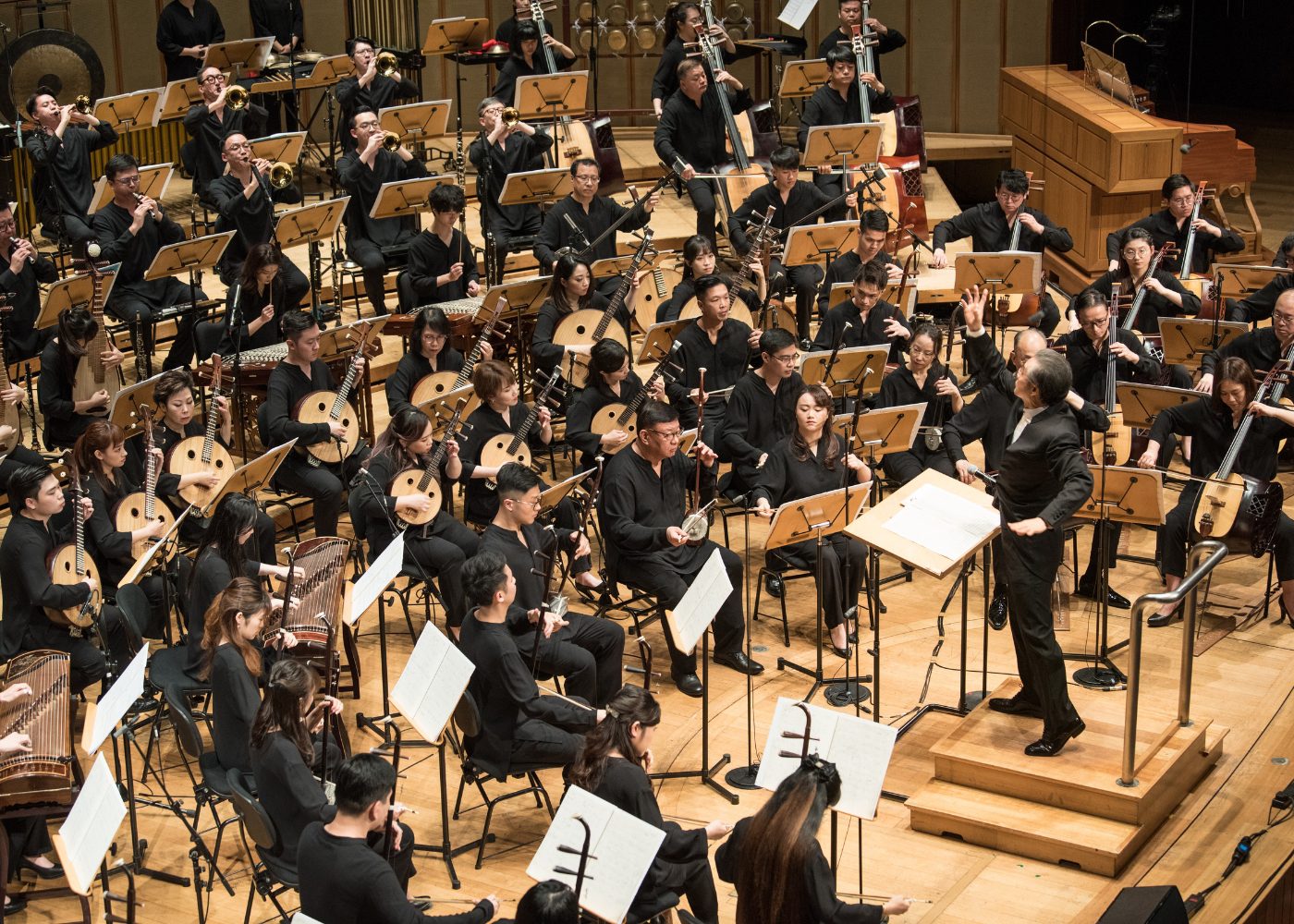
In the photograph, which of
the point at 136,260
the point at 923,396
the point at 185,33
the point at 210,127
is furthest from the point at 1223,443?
the point at 185,33

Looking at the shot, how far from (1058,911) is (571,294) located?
464 cm

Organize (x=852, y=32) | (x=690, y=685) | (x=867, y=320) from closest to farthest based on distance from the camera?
(x=690, y=685), (x=867, y=320), (x=852, y=32)

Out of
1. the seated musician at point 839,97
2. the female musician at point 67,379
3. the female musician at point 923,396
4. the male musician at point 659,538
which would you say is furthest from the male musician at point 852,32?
the female musician at point 67,379

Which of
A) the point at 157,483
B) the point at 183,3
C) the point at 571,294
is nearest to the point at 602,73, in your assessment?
the point at 183,3

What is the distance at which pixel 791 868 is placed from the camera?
456 centimetres

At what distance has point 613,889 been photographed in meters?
4.68

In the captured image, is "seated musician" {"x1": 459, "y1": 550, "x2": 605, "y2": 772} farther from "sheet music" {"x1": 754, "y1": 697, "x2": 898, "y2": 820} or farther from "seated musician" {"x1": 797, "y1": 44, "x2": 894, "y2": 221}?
"seated musician" {"x1": 797, "y1": 44, "x2": 894, "y2": 221}

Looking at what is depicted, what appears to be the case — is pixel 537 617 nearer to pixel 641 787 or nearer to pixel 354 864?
pixel 641 787

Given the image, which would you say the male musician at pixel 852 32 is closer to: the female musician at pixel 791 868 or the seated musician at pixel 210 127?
the seated musician at pixel 210 127

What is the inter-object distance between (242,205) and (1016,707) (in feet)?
18.6

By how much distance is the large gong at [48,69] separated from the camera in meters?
11.3

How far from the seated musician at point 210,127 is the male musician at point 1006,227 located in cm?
458

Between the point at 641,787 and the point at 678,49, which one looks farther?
the point at 678,49

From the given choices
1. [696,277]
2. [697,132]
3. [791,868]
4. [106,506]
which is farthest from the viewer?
[697,132]
